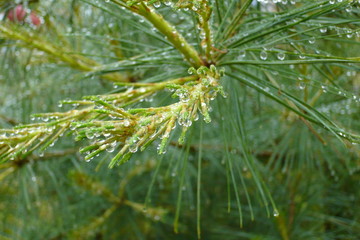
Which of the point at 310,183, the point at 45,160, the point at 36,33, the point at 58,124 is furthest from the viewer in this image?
the point at 310,183

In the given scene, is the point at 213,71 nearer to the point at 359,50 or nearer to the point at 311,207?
the point at 359,50

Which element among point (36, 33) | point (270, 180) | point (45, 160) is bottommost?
point (270, 180)

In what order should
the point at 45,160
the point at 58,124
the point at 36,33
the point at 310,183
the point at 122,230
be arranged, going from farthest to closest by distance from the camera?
1. the point at 122,230
2. the point at 310,183
3. the point at 45,160
4. the point at 36,33
5. the point at 58,124

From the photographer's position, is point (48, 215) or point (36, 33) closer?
point (36, 33)

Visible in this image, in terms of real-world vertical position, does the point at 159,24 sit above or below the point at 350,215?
above

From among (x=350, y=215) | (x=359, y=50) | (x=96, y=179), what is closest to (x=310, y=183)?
(x=350, y=215)

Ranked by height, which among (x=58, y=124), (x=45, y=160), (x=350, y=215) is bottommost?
(x=350, y=215)

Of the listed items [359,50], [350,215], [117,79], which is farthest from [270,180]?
[117,79]

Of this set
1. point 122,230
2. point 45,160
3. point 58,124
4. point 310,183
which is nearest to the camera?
point 58,124

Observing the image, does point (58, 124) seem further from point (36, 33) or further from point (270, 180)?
point (270, 180)
